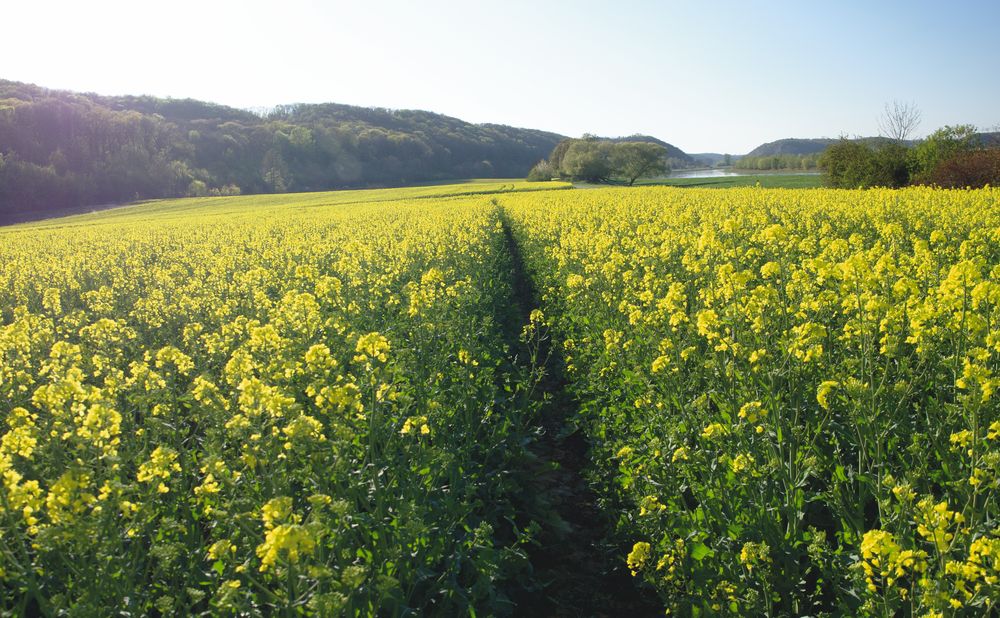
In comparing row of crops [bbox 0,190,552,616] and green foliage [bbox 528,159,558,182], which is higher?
green foliage [bbox 528,159,558,182]

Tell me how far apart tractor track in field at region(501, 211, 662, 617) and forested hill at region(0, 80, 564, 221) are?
70.4 meters

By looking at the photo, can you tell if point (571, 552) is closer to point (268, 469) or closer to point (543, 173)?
point (268, 469)

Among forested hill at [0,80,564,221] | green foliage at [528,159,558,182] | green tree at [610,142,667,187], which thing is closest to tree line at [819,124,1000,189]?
green tree at [610,142,667,187]

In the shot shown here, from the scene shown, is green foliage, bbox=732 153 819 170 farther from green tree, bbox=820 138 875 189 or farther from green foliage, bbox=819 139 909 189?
green foliage, bbox=819 139 909 189

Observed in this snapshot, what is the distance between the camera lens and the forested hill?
6650cm

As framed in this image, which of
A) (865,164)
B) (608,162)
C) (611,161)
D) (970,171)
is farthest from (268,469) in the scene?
(611,161)

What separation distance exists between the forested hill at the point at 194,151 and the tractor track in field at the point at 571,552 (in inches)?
2771

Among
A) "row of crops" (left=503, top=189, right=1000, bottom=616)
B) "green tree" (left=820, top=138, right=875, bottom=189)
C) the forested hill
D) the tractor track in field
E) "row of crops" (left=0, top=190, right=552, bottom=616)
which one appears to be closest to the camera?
"row of crops" (left=0, top=190, right=552, bottom=616)

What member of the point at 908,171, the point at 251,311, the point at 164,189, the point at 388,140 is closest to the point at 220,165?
the point at 164,189

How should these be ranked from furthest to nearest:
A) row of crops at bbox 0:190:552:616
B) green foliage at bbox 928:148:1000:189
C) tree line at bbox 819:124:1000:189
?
tree line at bbox 819:124:1000:189
green foliage at bbox 928:148:1000:189
row of crops at bbox 0:190:552:616

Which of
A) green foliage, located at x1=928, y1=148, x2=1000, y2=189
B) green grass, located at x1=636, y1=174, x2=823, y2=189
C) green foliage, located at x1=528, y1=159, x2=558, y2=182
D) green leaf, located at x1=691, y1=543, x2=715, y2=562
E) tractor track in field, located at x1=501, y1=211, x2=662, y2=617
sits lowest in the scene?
tractor track in field, located at x1=501, y1=211, x2=662, y2=617

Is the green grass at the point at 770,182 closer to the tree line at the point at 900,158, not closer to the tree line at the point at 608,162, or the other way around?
the tree line at the point at 900,158

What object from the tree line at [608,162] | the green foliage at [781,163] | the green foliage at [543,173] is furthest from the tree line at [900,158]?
the green foliage at [781,163]

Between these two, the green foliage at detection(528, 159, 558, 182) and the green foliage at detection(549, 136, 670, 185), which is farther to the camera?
the green foliage at detection(528, 159, 558, 182)
